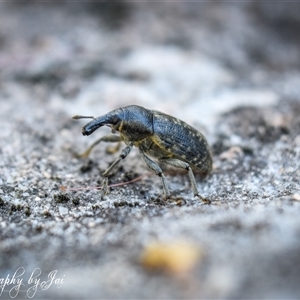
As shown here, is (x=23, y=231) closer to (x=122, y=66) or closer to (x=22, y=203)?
(x=22, y=203)

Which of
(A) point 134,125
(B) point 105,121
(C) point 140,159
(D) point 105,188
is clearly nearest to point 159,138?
(A) point 134,125

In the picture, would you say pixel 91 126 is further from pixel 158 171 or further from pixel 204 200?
pixel 204 200

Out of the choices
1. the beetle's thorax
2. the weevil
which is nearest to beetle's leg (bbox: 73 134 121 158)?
the weevil

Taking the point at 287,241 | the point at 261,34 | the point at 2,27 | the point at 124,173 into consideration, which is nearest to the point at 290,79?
the point at 261,34

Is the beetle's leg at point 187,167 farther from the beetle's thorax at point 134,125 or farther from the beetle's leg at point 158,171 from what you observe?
the beetle's thorax at point 134,125

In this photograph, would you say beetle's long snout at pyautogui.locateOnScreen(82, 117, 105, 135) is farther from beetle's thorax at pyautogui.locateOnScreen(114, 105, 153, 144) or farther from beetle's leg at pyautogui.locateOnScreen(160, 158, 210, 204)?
beetle's leg at pyautogui.locateOnScreen(160, 158, 210, 204)

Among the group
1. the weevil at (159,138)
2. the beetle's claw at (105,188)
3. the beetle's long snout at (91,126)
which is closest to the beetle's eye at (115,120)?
the weevil at (159,138)
